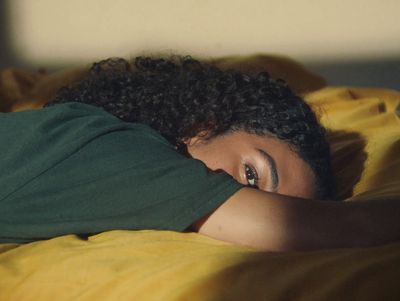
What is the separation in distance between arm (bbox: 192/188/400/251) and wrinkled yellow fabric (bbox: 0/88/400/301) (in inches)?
1.1

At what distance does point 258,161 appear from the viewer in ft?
4.03

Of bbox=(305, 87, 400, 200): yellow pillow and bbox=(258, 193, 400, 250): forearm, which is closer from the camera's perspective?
bbox=(258, 193, 400, 250): forearm

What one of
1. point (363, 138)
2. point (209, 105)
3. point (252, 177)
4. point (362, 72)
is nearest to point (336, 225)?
point (252, 177)

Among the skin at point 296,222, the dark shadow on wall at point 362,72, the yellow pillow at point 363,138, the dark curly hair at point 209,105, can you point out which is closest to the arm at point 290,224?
the skin at point 296,222

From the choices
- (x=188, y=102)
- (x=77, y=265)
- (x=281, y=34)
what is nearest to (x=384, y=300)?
(x=77, y=265)

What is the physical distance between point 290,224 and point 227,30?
4.66 ft

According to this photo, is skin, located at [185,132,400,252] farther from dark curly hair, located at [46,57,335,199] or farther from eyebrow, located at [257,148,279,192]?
dark curly hair, located at [46,57,335,199]

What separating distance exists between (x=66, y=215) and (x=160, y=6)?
140 centimetres

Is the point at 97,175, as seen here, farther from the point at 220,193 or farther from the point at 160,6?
the point at 160,6

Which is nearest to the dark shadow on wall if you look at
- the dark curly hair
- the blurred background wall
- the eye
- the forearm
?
the blurred background wall

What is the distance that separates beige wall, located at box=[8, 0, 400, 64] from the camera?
7.79 feet

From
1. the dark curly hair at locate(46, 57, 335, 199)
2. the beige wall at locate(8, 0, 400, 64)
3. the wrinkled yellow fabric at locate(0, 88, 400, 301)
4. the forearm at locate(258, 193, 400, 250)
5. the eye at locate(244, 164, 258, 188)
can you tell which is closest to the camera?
the wrinkled yellow fabric at locate(0, 88, 400, 301)

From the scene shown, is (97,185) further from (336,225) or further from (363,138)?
(363,138)

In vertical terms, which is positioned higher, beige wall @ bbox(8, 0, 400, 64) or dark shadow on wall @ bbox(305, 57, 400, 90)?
beige wall @ bbox(8, 0, 400, 64)
